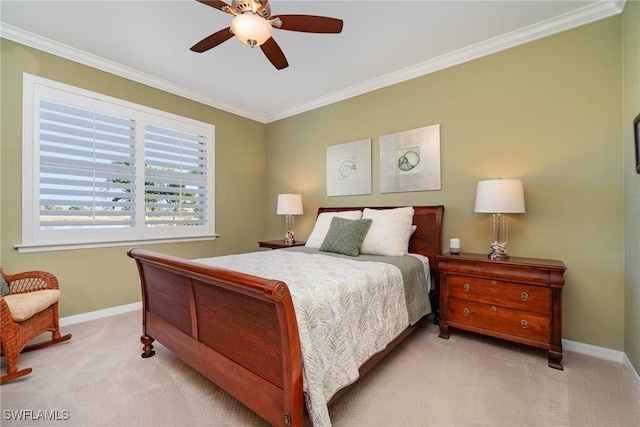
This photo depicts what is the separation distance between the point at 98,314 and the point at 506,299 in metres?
4.03

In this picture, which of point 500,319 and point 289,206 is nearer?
point 500,319

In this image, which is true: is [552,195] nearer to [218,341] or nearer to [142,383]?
[218,341]

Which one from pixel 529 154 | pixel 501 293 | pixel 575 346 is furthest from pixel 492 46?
pixel 575 346

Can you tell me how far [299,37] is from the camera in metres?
2.58

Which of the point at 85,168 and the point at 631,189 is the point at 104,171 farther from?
the point at 631,189

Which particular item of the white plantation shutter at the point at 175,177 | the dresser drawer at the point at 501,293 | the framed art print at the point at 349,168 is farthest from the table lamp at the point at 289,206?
the dresser drawer at the point at 501,293

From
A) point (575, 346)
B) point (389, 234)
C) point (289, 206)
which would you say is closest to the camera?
point (575, 346)

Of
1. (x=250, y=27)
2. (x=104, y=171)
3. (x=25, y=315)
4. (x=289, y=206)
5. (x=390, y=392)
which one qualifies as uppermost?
(x=250, y=27)

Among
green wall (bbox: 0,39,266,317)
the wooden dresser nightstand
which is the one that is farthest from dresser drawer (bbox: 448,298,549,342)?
green wall (bbox: 0,39,266,317)

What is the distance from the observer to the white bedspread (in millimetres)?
1250

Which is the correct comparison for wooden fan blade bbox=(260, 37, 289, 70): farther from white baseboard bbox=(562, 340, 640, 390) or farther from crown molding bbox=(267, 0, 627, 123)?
white baseboard bbox=(562, 340, 640, 390)

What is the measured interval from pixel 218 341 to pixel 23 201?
2.58m

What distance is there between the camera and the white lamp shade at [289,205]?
388cm

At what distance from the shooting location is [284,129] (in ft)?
15.0
